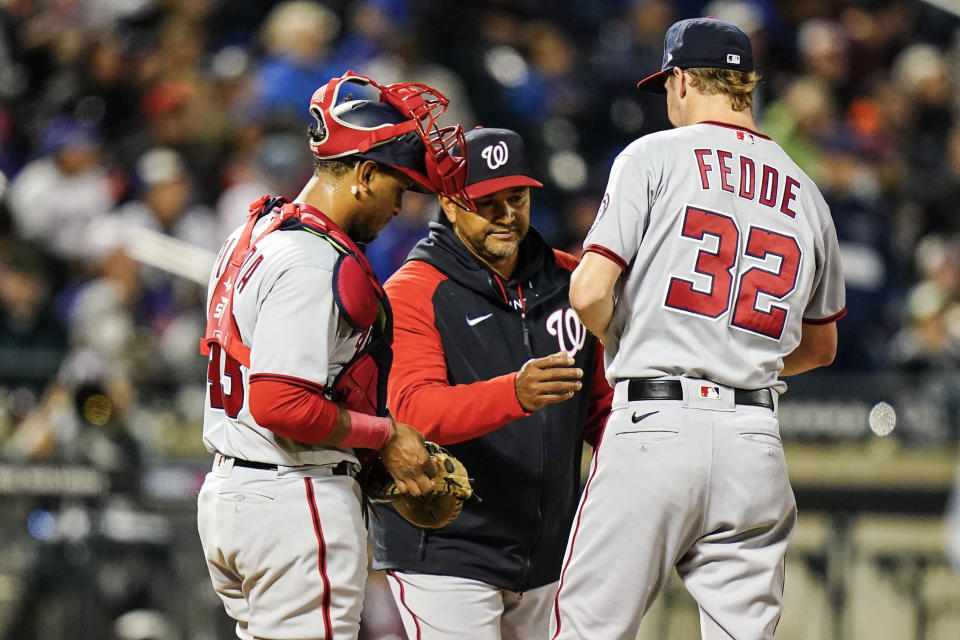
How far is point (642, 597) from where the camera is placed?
3.32 metres

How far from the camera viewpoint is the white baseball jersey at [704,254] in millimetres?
3324

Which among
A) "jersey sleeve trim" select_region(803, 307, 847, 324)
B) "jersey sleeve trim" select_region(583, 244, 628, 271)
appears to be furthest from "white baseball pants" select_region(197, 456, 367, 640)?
"jersey sleeve trim" select_region(803, 307, 847, 324)

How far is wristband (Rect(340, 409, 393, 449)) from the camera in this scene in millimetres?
3133

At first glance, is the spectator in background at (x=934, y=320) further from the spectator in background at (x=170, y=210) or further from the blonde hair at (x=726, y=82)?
the spectator in background at (x=170, y=210)

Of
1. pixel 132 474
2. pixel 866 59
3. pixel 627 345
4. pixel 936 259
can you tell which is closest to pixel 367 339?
pixel 627 345

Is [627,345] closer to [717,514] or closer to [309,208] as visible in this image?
[717,514]

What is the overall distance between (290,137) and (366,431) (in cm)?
566

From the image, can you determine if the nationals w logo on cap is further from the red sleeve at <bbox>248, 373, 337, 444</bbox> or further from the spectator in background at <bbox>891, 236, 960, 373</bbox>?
the spectator in background at <bbox>891, 236, 960, 373</bbox>

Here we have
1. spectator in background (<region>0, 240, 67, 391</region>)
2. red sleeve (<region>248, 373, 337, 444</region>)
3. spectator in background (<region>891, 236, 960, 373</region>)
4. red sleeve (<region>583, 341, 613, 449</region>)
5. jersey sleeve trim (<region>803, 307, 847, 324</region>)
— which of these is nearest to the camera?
red sleeve (<region>248, 373, 337, 444</region>)

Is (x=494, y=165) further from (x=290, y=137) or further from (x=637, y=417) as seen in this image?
(x=290, y=137)

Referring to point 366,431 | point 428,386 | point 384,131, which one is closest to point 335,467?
point 366,431

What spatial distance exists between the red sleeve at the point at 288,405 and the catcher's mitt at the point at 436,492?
42 centimetres

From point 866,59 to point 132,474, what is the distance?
22.1 ft

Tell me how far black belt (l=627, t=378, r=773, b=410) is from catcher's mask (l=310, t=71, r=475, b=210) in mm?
728
